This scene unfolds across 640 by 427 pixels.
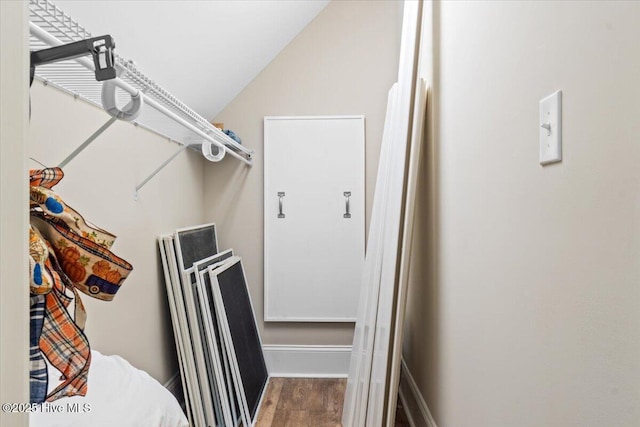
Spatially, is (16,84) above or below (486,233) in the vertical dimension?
above

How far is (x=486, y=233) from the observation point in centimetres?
110

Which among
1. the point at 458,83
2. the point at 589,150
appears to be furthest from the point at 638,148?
the point at 458,83

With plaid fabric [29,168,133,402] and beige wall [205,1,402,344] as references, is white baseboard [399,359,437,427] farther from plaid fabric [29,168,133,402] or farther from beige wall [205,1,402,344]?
plaid fabric [29,168,133,402]

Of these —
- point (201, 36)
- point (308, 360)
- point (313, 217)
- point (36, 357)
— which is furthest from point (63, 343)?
point (308, 360)


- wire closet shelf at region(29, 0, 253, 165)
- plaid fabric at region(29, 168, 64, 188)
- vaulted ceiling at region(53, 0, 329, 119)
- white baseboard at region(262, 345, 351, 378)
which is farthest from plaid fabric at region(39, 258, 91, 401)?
white baseboard at region(262, 345, 351, 378)

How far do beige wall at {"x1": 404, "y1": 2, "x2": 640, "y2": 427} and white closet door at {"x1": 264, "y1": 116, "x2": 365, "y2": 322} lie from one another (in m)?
1.26

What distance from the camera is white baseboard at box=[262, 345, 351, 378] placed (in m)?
2.78

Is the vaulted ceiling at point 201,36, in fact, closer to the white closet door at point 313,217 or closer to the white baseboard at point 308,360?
the white closet door at point 313,217

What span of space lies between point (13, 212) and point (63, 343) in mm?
248

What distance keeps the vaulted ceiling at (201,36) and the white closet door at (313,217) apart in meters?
0.45

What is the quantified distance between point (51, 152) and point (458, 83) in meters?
1.29

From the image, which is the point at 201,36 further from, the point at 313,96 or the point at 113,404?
the point at 113,404

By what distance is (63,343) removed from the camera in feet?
Answer: 1.93

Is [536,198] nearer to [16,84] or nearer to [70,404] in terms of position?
[16,84]
